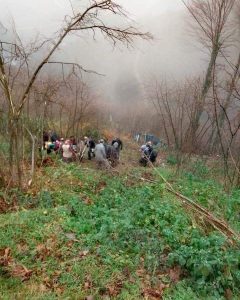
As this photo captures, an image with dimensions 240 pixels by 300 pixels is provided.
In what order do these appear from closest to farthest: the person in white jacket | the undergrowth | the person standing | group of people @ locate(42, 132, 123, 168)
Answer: the undergrowth → the person in white jacket → group of people @ locate(42, 132, 123, 168) → the person standing

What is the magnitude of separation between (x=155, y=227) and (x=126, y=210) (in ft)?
2.09

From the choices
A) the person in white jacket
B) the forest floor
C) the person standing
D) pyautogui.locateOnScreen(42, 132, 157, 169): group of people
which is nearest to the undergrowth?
the forest floor

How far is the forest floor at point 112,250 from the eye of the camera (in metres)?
4.58

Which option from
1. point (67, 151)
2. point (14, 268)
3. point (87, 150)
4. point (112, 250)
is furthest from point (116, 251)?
point (87, 150)

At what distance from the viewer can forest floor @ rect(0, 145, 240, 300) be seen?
15.0 ft

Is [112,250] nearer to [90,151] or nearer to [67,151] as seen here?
[67,151]

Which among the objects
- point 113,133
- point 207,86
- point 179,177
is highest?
point 207,86

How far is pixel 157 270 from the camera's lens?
5.07 meters

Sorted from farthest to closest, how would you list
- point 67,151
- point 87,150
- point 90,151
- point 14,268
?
point 87,150, point 90,151, point 67,151, point 14,268

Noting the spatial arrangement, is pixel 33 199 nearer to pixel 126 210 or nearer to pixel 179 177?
pixel 126 210

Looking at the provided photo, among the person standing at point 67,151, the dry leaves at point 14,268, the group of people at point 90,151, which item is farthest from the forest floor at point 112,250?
the person standing at point 67,151

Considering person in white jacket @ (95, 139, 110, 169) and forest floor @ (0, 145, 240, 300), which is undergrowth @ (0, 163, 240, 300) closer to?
forest floor @ (0, 145, 240, 300)

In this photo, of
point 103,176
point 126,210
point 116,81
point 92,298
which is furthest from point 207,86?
point 116,81

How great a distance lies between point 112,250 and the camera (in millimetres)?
5227
